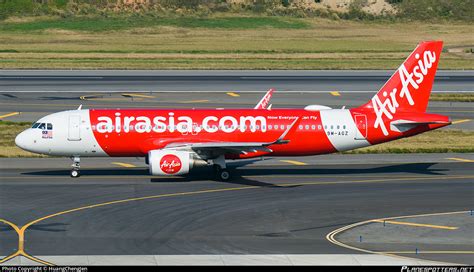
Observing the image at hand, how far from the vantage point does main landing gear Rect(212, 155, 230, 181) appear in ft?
177

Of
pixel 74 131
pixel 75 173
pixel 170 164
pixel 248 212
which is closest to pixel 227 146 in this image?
pixel 170 164

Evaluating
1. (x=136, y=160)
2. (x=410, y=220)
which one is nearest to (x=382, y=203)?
(x=410, y=220)

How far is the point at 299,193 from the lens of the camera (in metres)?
50.4

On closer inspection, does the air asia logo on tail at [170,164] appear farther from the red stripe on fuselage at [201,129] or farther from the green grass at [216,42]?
the green grass at [216,42]

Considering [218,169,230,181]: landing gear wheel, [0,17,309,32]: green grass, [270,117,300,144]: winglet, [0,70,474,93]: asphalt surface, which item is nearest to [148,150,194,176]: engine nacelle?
[218,169,230,181]: landing gear wheel

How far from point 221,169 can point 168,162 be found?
410cm

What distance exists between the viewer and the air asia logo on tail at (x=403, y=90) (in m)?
55.5

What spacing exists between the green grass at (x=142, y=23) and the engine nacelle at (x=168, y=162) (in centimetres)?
12057

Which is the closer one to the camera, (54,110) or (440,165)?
(440,165)

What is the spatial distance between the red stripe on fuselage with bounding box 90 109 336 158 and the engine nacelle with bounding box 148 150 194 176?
2.35m

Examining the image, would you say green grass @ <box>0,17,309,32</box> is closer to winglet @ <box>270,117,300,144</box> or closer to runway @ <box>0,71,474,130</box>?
runway @ <box>0,71,474,130</box>

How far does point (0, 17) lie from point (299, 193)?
138 meters

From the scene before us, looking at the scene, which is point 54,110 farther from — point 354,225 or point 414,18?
point 414,18

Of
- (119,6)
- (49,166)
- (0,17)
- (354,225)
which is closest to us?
(354,225)
